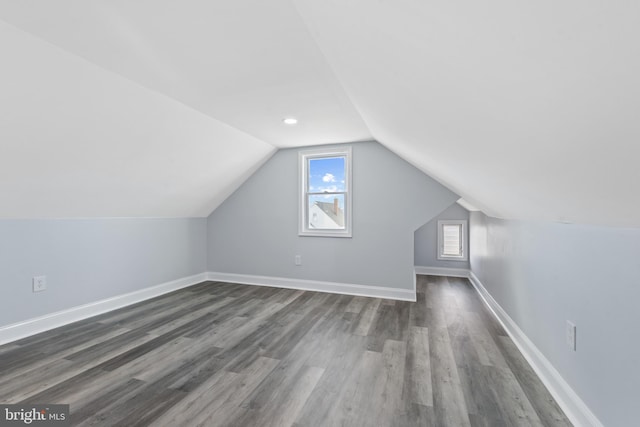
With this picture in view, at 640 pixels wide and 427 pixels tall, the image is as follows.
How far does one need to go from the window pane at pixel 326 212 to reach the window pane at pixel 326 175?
0.38ft

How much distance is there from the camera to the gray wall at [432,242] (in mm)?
5066

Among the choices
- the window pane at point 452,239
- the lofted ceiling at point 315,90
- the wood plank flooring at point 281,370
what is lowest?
the wood plank flooring at point 281,370

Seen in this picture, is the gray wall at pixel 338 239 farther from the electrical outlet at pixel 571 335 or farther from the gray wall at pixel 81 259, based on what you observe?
the electrical outlet at pixel 571 335

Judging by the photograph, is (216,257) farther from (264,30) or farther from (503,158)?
(503,158)

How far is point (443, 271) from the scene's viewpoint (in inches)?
202

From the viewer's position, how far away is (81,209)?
2934 millimetres

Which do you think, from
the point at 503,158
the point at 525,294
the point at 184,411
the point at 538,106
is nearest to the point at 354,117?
the point at 503,158

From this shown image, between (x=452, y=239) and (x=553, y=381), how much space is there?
346cm

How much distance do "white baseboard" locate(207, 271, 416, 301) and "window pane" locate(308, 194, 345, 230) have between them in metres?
0.81

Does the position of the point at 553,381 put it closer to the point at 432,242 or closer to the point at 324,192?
the point at 324,192

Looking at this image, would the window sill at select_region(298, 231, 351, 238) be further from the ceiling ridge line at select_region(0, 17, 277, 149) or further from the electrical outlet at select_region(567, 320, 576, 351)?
the electrical outlet at select_region(567, 320, 576, 351)

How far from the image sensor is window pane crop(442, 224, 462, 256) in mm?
5102

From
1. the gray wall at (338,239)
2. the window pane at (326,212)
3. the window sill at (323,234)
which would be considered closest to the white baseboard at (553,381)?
the gray wall at (338,239)

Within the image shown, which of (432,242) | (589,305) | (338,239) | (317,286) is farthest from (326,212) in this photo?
(589,305)
